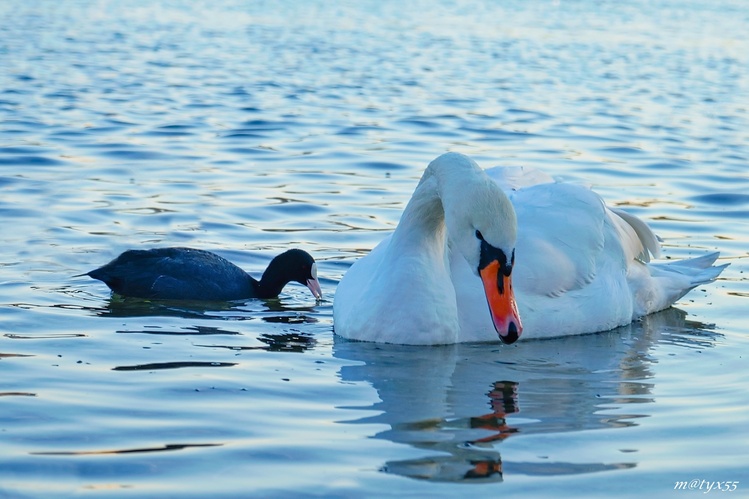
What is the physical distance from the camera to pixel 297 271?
853 centimetres

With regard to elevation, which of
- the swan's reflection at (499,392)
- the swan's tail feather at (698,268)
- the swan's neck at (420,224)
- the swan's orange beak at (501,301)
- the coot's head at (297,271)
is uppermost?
the swan's neck at (420,224)

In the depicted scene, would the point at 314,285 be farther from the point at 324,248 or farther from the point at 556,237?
the point at 556,237

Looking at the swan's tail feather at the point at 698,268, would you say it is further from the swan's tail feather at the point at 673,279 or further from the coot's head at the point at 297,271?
the coot's head at the point at 297,271

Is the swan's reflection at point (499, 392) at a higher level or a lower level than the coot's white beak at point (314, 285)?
lower

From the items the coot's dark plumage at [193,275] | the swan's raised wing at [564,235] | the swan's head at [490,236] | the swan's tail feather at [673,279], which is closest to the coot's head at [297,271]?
the coot's dark plumage at [193,275]

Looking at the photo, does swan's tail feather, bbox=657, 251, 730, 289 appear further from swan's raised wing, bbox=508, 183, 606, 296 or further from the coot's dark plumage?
the coot's dark plumage

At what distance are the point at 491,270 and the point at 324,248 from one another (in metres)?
3.73

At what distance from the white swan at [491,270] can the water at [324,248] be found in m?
0.16

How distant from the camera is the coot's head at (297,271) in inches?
334

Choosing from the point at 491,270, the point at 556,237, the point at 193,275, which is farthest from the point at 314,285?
the point at 491,270

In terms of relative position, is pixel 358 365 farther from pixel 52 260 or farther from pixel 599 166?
pixel 599 166

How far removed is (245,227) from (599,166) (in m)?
4.57

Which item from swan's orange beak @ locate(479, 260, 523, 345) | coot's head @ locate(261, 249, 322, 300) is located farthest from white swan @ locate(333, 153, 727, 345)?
coot's head @ locate(261, 249, 322, 300)

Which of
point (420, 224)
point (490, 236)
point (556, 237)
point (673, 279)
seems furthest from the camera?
point (673, 279)
